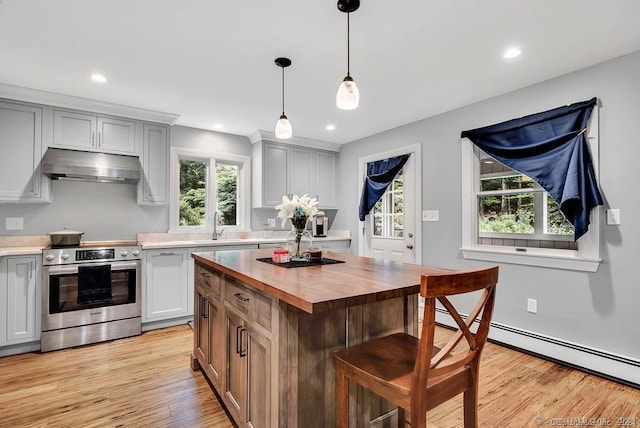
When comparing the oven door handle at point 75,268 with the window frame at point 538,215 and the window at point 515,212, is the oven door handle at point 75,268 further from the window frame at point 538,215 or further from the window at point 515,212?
the window frame at point 538,215

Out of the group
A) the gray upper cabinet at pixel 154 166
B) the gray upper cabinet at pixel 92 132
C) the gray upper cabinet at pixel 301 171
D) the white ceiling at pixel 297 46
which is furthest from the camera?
the gray upper cabinet at pixel 301 171

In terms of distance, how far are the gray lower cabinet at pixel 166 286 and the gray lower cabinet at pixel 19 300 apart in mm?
867

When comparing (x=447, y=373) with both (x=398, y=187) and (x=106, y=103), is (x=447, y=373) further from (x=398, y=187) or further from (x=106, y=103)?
(x=106, y=103)

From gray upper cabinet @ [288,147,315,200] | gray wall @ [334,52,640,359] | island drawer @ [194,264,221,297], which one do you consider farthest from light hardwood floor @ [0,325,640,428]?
gray upper cabinet @ [288,147,315,200]

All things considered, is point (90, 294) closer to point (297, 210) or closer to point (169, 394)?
point (169, 394)

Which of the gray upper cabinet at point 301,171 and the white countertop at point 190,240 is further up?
the gray upper cabinet at point 301,171

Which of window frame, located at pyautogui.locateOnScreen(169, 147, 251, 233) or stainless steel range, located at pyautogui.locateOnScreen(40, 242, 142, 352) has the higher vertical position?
window frame, located at pyautogui.locateOnScreen(169, 147, 251, 233)

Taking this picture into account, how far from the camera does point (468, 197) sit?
3.46 m

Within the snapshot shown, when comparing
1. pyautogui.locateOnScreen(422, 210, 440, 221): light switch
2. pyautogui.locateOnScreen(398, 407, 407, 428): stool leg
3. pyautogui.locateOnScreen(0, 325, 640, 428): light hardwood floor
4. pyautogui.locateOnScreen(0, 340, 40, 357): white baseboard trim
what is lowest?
pyautogui.locateOnScreen(0, 325, 640, 428): light hardwood floor

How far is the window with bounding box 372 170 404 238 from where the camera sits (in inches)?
168

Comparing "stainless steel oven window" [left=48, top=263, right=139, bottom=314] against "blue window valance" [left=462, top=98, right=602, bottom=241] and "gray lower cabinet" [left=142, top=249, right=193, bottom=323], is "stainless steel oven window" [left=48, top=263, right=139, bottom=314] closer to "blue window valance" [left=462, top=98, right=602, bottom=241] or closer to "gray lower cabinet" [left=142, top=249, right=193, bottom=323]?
"gray lower cabinet" [left=142, top=249, right=193, bottom=323]

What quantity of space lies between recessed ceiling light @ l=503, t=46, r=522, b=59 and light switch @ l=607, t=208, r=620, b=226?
1.39m

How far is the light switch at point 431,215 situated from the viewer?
3.75 metres

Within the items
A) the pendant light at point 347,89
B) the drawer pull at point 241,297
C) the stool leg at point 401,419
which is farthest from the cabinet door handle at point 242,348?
the pendant light at point 347,89
